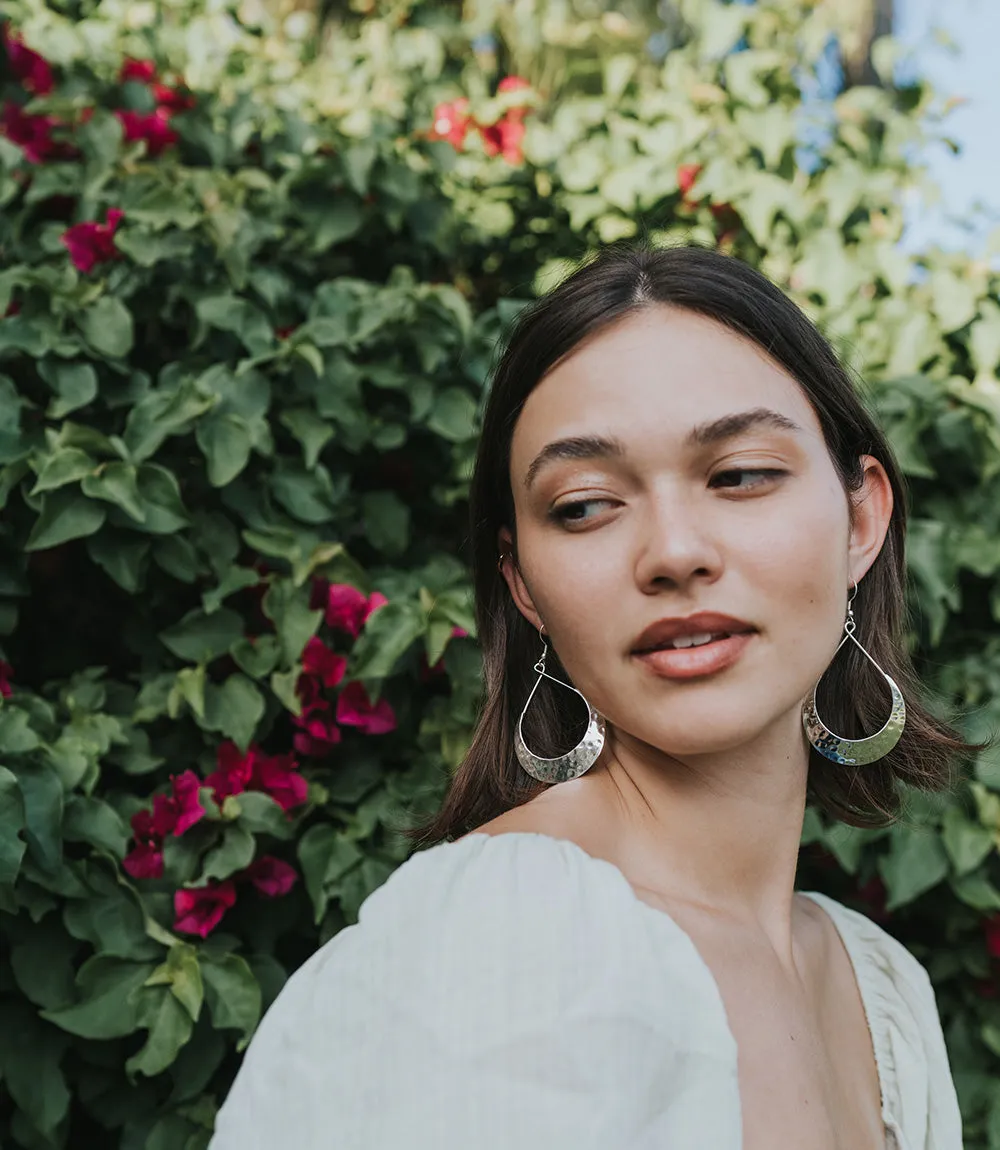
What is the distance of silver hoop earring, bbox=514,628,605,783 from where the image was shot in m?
1.44

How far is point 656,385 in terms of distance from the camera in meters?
1.28

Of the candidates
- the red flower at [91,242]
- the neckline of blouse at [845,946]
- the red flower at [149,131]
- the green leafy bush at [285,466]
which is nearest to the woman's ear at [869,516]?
the neckline of blouse at [845,946]

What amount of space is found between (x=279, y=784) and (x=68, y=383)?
2.38 feet

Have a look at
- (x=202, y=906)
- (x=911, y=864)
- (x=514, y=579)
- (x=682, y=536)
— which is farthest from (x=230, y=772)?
(x=911, y=864)

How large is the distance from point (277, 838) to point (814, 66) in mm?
2558

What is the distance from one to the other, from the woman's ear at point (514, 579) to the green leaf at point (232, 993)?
2.06 feet

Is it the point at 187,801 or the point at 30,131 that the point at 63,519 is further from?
the point at 30,131

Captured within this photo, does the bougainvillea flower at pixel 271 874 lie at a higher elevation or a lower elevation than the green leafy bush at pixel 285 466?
lower

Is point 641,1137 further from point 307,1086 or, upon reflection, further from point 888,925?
point 888,925

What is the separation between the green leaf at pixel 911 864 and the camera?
80.0 inches

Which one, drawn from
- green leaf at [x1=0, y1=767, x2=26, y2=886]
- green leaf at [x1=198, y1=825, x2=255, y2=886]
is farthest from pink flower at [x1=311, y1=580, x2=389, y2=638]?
green leaf at [x1=0, y1=767, x2=26, y2=886]

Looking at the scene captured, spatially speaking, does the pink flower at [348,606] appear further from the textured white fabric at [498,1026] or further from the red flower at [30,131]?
the red flower at [30,131]

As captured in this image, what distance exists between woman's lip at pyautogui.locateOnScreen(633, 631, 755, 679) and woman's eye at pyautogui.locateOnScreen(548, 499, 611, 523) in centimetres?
16

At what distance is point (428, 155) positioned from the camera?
273 cm
